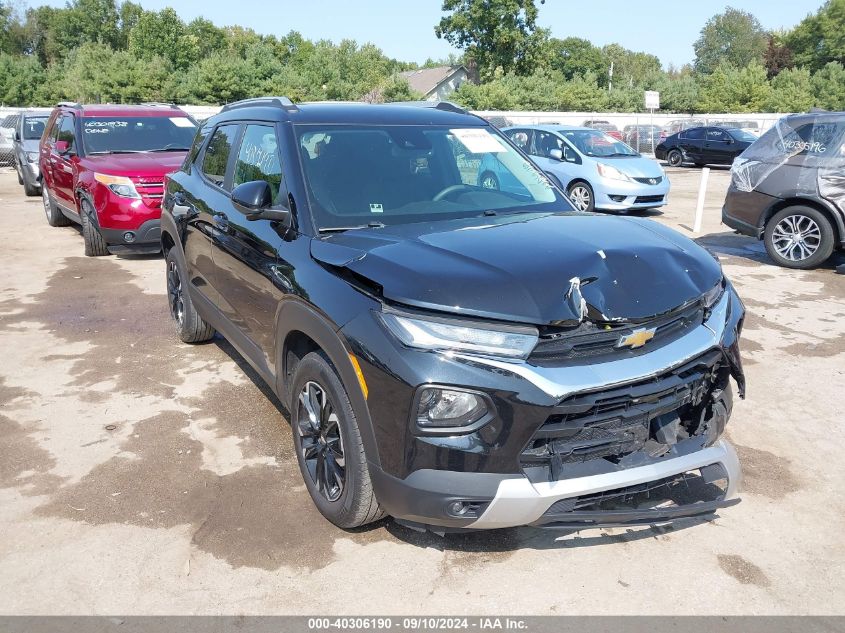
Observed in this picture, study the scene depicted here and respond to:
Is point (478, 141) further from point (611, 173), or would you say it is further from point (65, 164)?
point (611, 173)

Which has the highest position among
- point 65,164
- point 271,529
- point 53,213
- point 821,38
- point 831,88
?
point 821,38

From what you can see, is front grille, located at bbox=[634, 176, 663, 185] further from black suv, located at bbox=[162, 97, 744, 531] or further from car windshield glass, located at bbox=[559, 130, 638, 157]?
black suv, located at bbox=[162, 97, 744, 531]

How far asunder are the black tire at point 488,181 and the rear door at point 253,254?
117 centimetres

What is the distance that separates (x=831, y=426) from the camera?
4461 mm

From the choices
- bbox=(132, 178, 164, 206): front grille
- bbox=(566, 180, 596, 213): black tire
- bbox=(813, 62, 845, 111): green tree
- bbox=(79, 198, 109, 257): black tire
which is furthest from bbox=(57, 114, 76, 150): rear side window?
bbox=(813, 62, 845, 111): green tree

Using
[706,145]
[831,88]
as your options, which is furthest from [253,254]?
[831,88]

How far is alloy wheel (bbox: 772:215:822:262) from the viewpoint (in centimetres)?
868

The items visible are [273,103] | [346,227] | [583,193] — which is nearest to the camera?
[346,227]

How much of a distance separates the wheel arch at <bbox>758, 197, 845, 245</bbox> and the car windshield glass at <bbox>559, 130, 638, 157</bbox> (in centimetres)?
520

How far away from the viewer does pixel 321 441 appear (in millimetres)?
3369

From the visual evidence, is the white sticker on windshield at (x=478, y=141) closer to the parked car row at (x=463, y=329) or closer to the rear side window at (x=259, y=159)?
the parked car row at (x=463, y=329)

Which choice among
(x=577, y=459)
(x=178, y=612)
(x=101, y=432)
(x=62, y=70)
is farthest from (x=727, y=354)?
(x=62, y=70)

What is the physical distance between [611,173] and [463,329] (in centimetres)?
1132

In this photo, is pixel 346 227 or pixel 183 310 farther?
pixel 183 310
